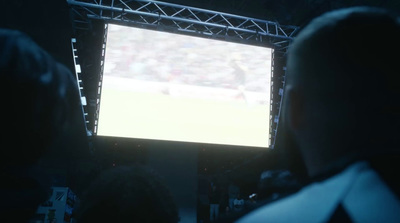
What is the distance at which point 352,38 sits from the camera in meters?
0.65

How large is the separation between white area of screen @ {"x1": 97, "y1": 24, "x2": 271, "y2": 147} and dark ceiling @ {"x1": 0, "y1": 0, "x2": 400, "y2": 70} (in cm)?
123

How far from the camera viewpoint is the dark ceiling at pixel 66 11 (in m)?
4.88

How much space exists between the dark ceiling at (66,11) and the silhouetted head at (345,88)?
15.6ft

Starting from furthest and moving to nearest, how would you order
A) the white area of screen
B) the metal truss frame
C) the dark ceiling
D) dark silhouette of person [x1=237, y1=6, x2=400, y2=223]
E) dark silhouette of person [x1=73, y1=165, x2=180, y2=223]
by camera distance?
the dark ceiling, the metal truss frame, the white area of screen, dark silhouette of person [x1=73, y1=165, x2=180, y2=223], dark silhouette of person [x1=237, y1=6, x2=400, y2=223]

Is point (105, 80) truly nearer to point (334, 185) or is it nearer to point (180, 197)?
point (180, 197)

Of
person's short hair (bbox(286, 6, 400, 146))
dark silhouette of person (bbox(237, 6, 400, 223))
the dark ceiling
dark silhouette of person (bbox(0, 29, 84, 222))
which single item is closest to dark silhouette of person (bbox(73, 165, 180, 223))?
dark silhouette of person (bbox(0, 29, 84, 222))

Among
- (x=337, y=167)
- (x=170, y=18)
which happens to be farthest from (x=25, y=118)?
(x=170, y=18)

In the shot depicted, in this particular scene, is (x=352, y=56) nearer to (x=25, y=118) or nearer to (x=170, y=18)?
(x=25, y=118)

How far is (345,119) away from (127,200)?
631 millimetres

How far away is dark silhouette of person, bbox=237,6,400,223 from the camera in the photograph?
1.61 feet

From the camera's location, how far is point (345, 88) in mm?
628

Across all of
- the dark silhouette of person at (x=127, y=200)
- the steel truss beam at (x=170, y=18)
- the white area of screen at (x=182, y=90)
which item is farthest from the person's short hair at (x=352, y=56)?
the steel truss beam at (x=170, y=18)

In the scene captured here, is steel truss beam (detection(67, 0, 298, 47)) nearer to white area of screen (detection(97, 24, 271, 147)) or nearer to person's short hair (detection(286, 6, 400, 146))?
white area of screen (detection(97, 24, 271, 147))

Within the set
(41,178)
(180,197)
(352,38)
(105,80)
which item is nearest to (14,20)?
(105,80)
